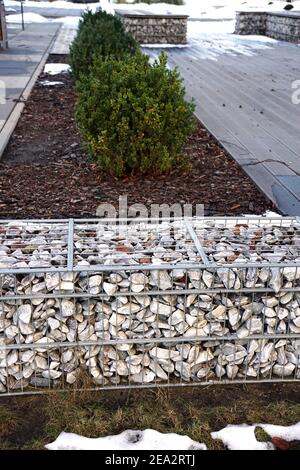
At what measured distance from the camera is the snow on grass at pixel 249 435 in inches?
98.5

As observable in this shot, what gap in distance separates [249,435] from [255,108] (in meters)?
7.54

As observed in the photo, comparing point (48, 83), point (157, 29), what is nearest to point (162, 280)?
point (48, 83)

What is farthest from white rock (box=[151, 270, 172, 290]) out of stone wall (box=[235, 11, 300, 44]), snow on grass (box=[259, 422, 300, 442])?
stone wall (box=[235, 11, 300, 44])

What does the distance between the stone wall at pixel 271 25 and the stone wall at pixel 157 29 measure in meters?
4.06

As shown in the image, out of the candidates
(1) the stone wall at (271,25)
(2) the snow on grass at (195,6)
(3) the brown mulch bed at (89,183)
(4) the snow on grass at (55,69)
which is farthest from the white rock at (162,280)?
(2) the snow on grass at (195,6)

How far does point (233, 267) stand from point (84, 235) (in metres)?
0.98

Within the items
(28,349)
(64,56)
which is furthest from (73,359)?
(64,56)

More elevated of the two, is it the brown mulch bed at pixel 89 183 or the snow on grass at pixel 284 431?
the brown mulch bed at pixel 89 183

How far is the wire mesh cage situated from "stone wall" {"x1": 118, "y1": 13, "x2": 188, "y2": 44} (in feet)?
61.1

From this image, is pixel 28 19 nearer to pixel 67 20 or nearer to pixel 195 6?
pixel 67 20

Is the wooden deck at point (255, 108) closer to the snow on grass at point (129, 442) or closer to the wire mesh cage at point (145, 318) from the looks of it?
the wire mesh cage at point (145, 318)

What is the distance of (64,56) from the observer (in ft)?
50.8

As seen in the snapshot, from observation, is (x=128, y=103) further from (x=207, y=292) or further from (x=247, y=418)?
(x=247, y=418)

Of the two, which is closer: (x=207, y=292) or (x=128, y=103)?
(x=207, y=292)
